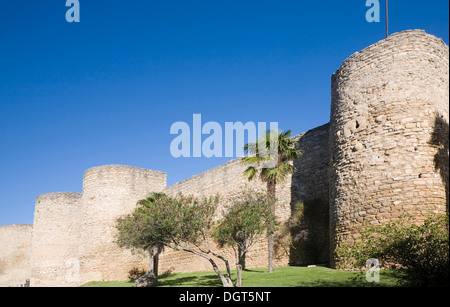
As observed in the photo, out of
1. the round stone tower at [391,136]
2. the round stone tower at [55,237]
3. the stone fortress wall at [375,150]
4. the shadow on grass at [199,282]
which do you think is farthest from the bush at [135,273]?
the round stone tower at [391,136]

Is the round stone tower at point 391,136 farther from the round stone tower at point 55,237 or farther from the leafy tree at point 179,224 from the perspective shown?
the round stone tower at point 55,237

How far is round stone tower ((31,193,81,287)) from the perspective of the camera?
106ft

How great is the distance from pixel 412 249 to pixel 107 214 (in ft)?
72.5

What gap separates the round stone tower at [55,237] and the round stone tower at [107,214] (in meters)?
3.50

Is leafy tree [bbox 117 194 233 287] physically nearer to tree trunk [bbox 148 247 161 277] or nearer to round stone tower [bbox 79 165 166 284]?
tree trunk [bbox 148 247 161 277]

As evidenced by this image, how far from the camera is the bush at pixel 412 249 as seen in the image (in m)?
9.66

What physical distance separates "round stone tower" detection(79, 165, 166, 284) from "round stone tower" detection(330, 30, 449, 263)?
17.8 meters

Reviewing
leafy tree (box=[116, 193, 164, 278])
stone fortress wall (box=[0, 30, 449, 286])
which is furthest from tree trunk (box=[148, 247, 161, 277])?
stone fortress wall (box=[0, 30, 449, 286])

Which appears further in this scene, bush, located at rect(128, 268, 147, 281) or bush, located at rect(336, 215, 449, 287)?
bush, located at rect(128, 268, 147, 281)

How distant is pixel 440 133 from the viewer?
1252cm

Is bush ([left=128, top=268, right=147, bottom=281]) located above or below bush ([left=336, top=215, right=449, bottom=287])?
below
